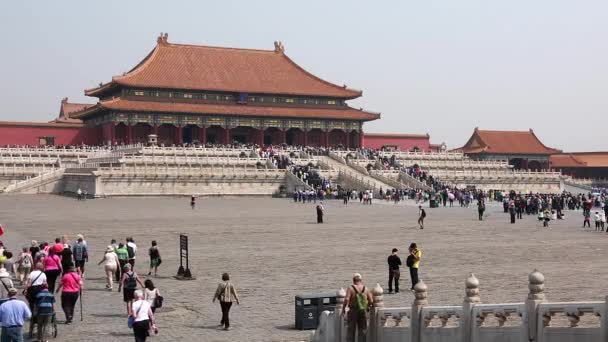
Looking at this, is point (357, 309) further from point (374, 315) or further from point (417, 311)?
point (417, 311)

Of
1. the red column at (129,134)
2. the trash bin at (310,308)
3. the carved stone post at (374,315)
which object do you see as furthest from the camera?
the red column at (129,134)

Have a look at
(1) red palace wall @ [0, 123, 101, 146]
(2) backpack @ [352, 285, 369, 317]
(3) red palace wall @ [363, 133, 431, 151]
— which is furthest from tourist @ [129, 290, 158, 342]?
(3) red palace wall @ [363, 133, 431, 151]

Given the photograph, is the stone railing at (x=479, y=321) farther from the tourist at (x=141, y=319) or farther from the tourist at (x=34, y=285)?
the tourist at (x=34, y=285)

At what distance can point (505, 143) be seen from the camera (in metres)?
85.7

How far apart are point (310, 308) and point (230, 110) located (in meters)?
62.5

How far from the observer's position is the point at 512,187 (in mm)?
66688

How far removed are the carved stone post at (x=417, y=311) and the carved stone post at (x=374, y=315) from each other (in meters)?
0.63

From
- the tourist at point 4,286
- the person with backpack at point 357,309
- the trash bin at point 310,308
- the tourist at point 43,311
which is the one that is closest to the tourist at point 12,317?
the tourist at point 43,311

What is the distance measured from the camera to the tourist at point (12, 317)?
38.0ft

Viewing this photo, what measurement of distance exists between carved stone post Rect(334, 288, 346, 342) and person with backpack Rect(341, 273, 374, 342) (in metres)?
0.35

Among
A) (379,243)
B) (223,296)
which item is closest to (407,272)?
(379,243)

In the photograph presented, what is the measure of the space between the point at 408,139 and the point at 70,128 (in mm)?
34116

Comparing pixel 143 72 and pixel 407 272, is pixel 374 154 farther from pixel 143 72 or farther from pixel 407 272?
pixel 407 272

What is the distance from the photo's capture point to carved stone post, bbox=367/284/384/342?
12.8 meters
